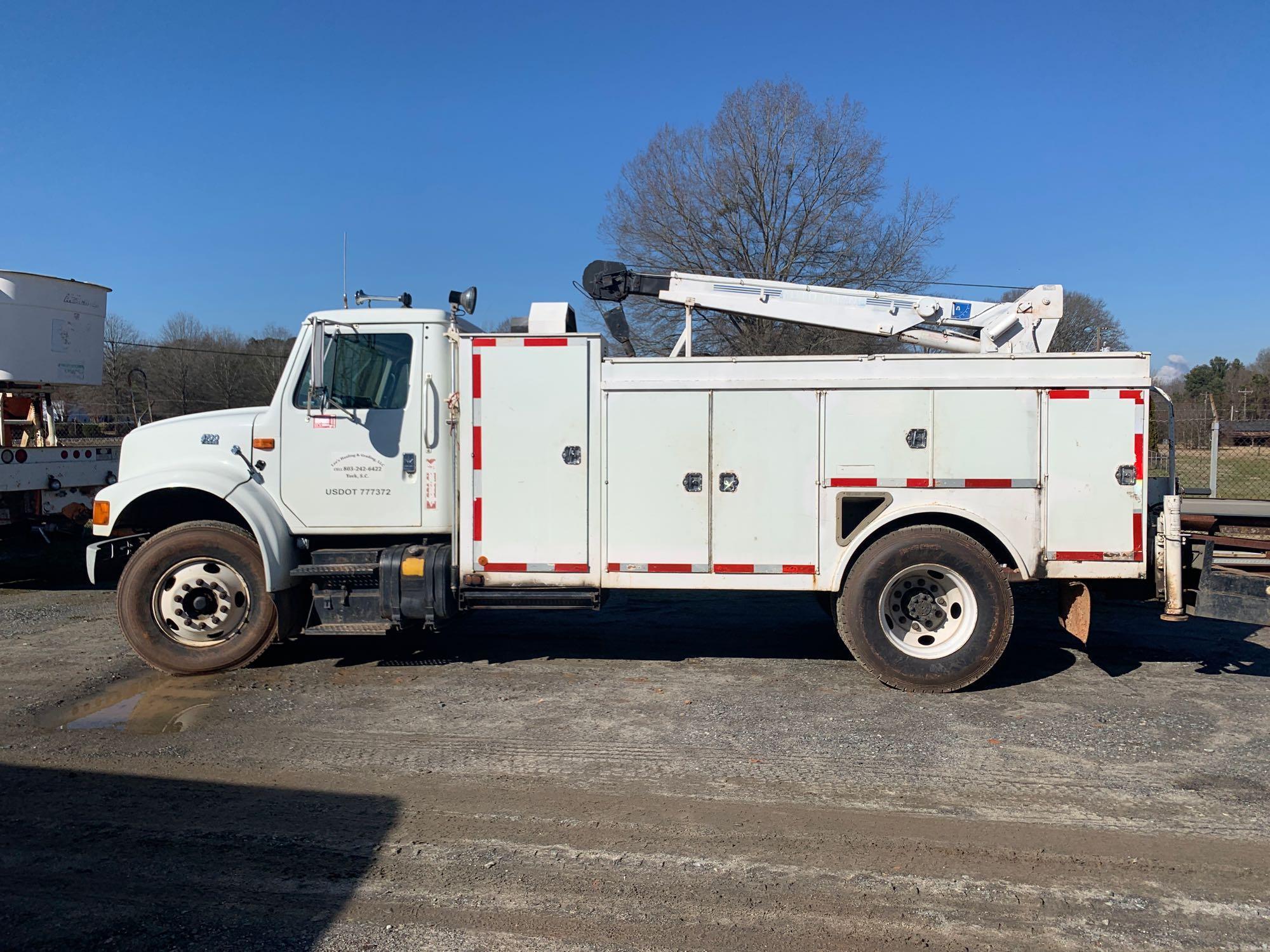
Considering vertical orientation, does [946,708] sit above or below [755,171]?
below

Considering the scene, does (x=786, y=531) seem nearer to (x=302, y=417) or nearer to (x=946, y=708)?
(x=946, y=708)

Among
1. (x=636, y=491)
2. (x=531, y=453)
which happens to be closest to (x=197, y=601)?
(x=531, y=453)

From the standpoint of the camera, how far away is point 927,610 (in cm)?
625

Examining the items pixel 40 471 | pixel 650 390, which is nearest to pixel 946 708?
pixel 650 390

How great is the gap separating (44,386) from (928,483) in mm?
10168

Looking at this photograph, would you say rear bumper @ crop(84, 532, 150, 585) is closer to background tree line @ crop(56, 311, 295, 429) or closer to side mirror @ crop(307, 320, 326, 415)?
side mirror @ crop(307, 320, 326, 415)

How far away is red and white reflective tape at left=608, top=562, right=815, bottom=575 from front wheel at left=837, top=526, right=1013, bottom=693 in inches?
15.5

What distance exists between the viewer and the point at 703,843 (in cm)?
400

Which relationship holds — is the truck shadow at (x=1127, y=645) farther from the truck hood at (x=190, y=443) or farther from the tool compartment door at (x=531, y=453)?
the truck hood at (x=190, y=443)

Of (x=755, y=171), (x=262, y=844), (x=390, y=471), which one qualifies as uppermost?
(x=755, y=171)

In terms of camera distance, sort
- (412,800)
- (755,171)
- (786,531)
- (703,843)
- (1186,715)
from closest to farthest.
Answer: (703,843) → (412,800) → (1186,715) → (786,531) → (755,171)

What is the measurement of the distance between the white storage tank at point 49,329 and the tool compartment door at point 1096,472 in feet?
34.7

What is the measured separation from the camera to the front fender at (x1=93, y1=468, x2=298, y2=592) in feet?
21.1

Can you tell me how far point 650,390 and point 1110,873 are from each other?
3.98 meters
